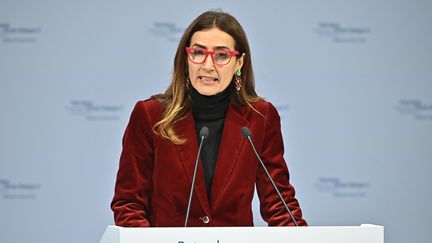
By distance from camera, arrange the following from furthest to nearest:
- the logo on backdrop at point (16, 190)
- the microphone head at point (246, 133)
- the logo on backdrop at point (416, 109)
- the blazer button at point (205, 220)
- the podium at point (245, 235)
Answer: the logo on backdrop at point (416, 109) < the logo on backdrop at point (16, 190) < the blazer button at point (205, 220) < the microphone head at point (246, 133) < the podium at point (245, 235)

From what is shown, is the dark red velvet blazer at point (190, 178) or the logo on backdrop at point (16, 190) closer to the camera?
the dark red velvet blazer at point (190, 178)

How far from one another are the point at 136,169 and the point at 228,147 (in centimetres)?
36

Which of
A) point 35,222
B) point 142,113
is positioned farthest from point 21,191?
point 142,113

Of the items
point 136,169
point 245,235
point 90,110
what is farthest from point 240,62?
point 90,110

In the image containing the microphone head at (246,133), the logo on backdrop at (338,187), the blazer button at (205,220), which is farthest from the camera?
the logo on backdrop at (338,187)

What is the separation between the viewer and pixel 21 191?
4.44 metres

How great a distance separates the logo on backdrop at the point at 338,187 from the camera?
4590 millimetres

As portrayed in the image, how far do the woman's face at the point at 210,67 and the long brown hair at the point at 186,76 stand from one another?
26 millimetres

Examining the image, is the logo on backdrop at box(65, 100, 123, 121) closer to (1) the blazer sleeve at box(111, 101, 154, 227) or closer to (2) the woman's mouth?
(1) the blazer sleeve at box(111, 101, 154, 227)

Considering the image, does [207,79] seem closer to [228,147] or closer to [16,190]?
[228,147]

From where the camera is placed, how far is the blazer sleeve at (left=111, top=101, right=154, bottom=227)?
9.36 ft

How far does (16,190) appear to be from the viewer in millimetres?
4438

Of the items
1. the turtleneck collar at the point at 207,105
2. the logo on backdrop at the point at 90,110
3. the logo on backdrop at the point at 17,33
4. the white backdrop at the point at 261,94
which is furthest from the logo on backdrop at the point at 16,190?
the turtleneck collar at the point at 207,105

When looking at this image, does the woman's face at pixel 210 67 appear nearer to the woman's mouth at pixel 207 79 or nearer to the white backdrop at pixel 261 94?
the woman's mouth at pixel 207 79
